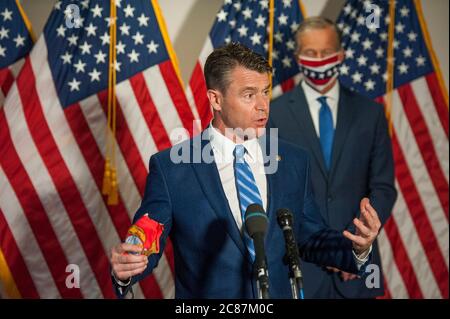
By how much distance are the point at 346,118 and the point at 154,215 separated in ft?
4.45

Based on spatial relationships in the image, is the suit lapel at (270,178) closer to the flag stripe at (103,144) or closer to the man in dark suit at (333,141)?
the man in dark suit at (333,141)

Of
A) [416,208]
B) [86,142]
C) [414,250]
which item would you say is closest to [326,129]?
[416,208]

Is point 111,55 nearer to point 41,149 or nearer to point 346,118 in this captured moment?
point 41,149

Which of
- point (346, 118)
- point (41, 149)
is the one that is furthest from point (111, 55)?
point (346, 118)

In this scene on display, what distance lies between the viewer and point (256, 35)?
11.1 feet

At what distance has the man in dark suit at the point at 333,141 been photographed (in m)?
3.02

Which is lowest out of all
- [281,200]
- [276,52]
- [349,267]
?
[349,267]

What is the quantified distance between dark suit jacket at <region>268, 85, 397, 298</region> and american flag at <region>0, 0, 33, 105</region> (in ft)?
3.99

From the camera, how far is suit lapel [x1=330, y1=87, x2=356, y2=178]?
3046mm

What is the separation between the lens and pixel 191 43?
3.64 meters

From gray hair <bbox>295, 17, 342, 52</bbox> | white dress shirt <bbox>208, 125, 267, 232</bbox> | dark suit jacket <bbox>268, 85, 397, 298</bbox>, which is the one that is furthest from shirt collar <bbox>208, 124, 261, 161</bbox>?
gray hair <bbox>295, 17, 342, 52</bbox>

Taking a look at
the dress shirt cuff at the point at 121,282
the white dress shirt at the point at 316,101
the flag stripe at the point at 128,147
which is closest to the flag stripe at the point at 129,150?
the flag stripe at the point at 128,147

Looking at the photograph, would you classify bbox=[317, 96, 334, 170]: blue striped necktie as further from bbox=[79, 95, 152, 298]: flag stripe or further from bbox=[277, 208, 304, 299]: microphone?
bbox=[277, 208, 304, 299]: microphone
